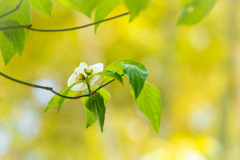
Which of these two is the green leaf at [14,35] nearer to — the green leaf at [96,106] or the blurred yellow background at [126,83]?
the green leaf at [96,106]

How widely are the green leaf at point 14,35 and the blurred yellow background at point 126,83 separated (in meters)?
2.18

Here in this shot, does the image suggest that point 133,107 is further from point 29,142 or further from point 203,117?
point 29,142

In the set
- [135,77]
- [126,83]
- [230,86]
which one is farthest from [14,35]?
[230,86]

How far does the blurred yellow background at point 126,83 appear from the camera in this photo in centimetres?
251

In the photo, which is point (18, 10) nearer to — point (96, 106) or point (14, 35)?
point (14, 35)

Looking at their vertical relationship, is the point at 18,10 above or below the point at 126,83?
below

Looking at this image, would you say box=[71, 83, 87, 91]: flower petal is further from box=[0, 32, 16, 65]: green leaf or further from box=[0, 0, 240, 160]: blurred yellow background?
box=[0, 0, 240, 160]: blurred yellow background

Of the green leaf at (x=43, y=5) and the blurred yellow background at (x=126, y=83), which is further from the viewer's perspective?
the blurred yellow background at (x=126, y=83)

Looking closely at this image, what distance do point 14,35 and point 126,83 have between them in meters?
2.49

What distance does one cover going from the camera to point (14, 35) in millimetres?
261

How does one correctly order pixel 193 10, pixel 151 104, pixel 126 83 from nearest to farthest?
pixel 193 10, pixel 151 104, pixel 126 83

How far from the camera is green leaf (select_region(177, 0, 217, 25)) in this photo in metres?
0.17

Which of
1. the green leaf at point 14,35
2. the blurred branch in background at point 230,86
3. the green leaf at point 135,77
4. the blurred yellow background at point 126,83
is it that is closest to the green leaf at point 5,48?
the green leaf at point 14,35

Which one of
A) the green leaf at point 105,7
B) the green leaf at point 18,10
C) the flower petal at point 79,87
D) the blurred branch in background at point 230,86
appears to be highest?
the blurred branch in background at point 230,86
